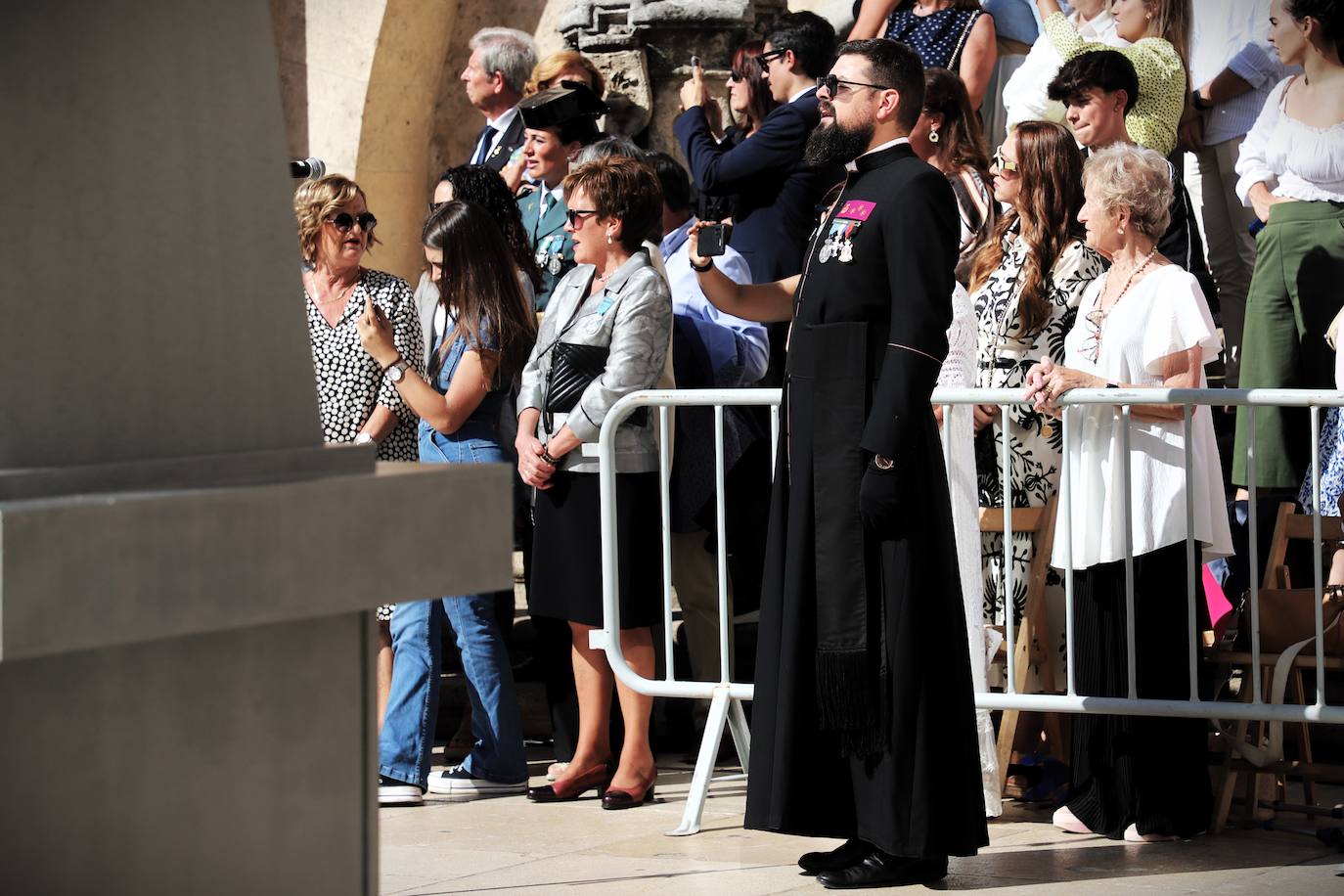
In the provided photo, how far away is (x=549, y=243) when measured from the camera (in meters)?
7.45

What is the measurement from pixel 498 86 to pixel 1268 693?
4430 millimetres

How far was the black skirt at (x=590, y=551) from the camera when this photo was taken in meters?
5.89

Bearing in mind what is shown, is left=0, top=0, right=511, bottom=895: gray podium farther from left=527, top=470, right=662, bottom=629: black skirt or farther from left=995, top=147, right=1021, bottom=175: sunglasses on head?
left=995, top=147, right=1021, bottom=175: sunglasses on head

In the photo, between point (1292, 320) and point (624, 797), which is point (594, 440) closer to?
point (624, 797)

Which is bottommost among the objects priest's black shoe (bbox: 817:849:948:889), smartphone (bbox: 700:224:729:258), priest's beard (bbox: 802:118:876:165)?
priest's black shoe (bbox: 817:849:948:889)

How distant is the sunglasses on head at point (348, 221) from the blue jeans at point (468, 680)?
784mm

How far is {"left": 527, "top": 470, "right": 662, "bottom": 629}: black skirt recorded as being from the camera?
19.3ft

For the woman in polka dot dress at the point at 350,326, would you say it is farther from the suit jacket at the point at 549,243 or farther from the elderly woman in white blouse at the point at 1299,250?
the elderly woman in white blouse at the point at 1299,250

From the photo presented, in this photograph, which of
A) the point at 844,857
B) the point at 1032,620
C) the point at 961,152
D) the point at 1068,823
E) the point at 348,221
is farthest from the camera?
the point at 961,152

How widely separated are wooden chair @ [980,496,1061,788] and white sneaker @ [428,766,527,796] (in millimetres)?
1591

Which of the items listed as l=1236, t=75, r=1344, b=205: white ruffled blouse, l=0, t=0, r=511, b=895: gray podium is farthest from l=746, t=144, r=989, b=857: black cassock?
l=1236, t=75, r=1344, b=205: white ruffled blouse

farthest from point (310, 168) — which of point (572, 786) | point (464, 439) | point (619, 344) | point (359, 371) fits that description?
point (572, 786)

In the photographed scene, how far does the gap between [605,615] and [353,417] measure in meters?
1.21

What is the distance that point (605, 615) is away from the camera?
5.75 m
